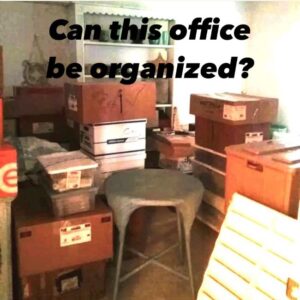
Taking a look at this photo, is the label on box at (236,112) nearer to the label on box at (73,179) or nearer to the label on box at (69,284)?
the label on box at (73,179)

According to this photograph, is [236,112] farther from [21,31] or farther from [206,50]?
[21,31]

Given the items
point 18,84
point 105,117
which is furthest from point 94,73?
point 105,117

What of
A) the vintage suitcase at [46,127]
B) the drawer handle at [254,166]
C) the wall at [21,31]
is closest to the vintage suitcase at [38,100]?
the vintage suitcase at [46,127]

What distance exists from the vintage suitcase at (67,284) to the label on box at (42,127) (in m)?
1.38

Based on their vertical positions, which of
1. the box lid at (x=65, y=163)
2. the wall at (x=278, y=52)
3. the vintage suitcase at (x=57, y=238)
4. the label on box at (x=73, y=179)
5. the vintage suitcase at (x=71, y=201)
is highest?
the wall at (x=278, y=52)

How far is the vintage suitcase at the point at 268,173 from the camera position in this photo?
4.79 feet

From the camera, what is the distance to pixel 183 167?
3.09 metres

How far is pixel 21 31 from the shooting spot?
3.27m

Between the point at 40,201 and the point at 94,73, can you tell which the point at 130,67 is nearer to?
the point at 94,73

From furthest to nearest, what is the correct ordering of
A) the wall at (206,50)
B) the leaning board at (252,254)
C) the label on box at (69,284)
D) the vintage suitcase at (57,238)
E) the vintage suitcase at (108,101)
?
1. the wall at (206,50)
2. the vintage suitcase at (108,101)
3. the label on box at (69,284)
4. the vintage suitcase at (57,238)
5. the leaning board at (252,254)

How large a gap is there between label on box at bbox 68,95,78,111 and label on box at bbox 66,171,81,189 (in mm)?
673

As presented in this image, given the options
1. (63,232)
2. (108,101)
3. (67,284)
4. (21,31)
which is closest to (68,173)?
(63,232)

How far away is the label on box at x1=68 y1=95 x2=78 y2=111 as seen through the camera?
2348 mm

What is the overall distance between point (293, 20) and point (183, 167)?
1.60 meters
